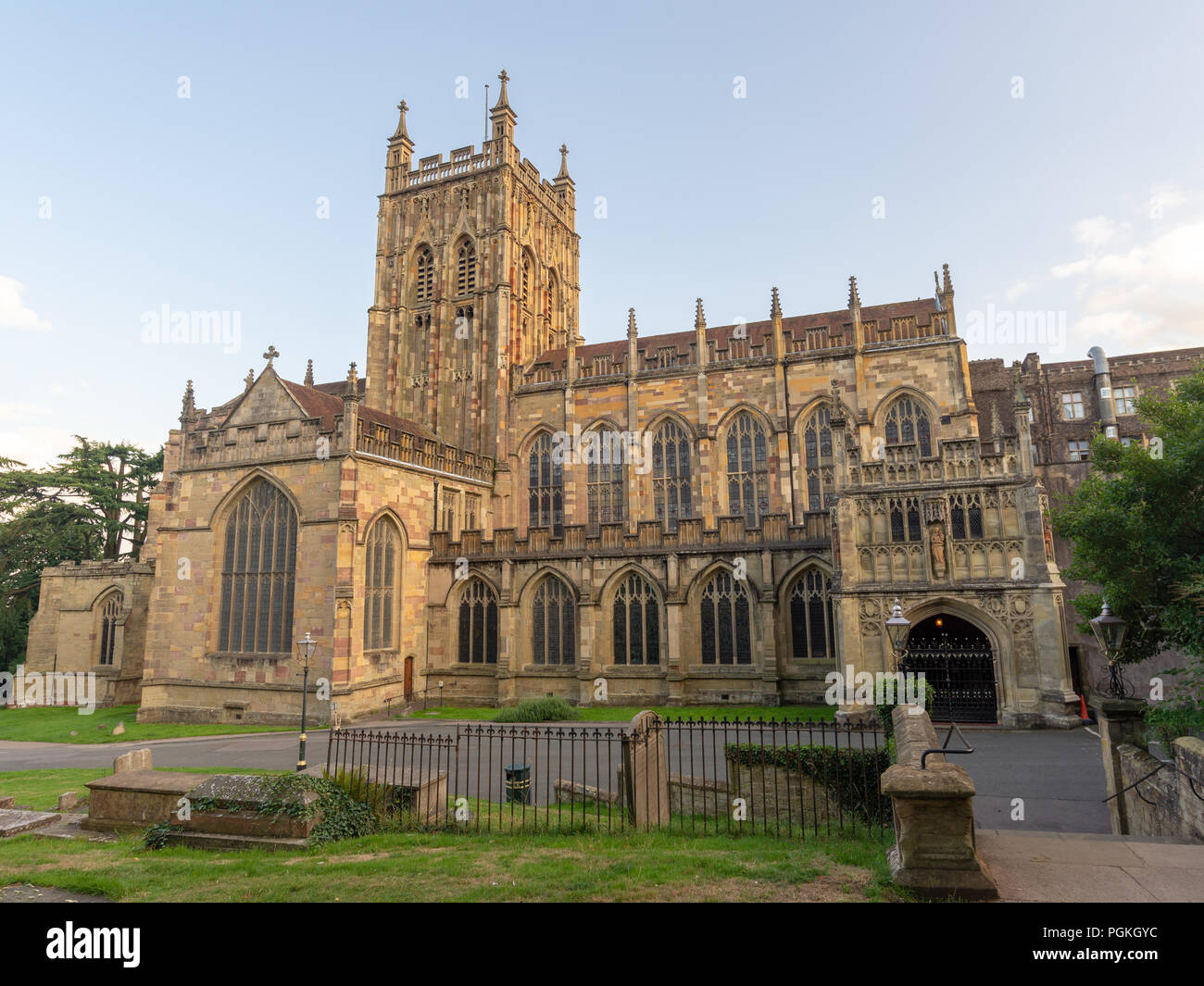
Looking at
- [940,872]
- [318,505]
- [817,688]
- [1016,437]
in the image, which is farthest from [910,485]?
[318,505]

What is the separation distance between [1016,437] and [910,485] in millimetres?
3258

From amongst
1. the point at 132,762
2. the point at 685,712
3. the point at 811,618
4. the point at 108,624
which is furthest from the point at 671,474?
the point at 108,624

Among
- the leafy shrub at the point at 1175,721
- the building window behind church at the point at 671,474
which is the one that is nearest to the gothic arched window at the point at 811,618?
the building window behind church at the point at 671,474

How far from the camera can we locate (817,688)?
77.1ft

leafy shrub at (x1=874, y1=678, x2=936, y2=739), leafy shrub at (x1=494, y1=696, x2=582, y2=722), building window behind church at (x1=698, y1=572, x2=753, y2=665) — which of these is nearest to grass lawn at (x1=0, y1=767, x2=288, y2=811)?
leafy shrub at (x1=494, y1=696, x2=582, y2=722)

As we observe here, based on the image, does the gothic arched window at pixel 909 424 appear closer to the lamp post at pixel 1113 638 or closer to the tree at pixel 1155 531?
the tree at pixel 1155 531

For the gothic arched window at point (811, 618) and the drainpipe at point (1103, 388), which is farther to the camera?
the drainpipe at point (1103, 388)

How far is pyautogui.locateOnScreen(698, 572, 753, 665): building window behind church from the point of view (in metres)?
24.8

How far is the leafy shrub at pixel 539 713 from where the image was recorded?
2223 cm

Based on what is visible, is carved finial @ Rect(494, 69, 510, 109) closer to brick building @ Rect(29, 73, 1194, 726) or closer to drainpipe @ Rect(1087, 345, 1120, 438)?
brick building @ Rect(29, 73, 1194, 726)

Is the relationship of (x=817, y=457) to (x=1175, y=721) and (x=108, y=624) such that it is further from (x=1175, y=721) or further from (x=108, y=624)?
(x=108, y=624)

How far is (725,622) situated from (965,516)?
8870 mm

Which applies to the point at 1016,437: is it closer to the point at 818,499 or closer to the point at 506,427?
the point at 818,499

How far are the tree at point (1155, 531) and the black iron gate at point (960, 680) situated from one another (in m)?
5.71
